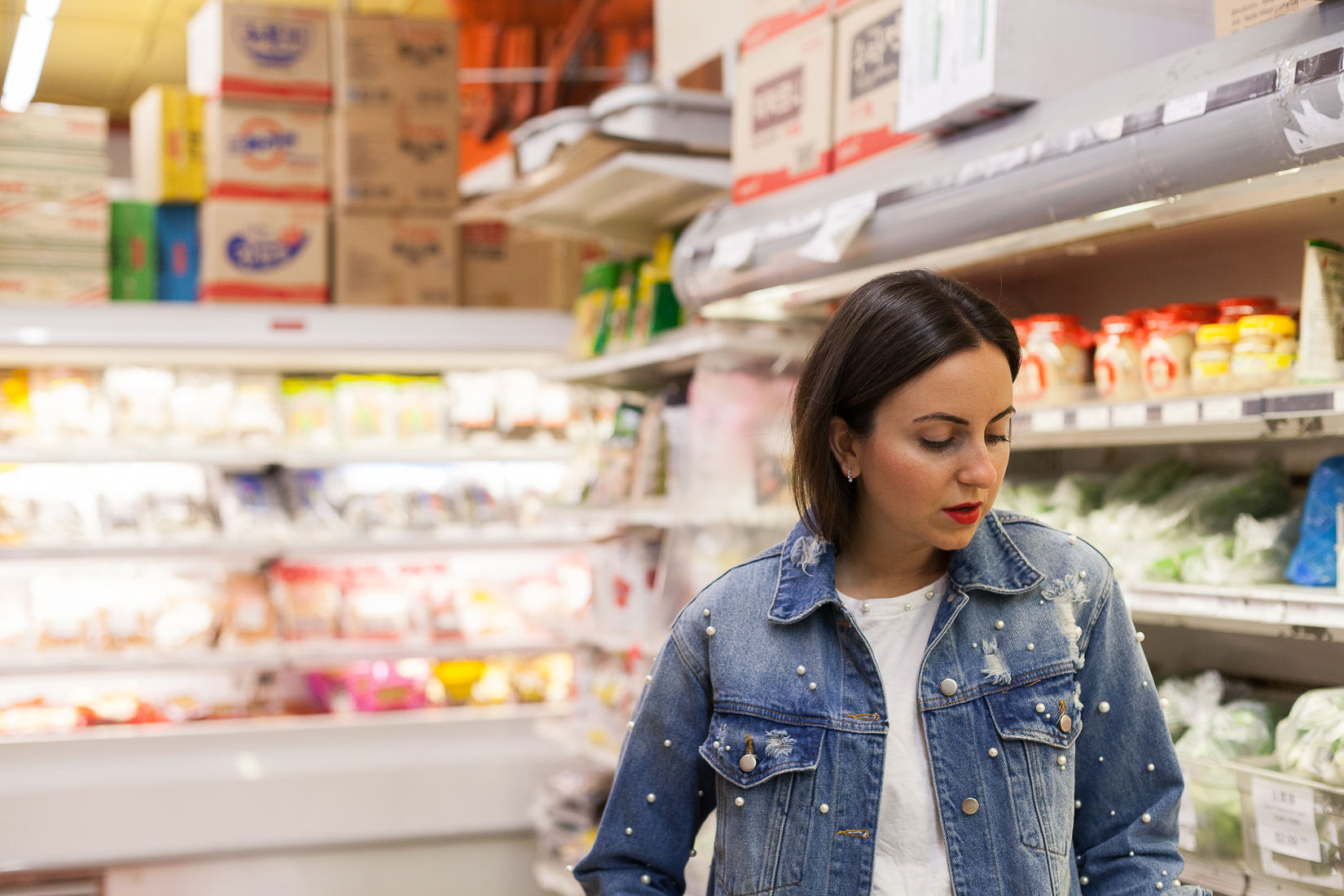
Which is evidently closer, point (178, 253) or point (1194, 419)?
point (1194, 419)

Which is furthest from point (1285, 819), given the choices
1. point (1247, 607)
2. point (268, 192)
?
point (268, 192)

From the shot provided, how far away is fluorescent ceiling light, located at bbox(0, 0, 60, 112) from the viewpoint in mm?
7102

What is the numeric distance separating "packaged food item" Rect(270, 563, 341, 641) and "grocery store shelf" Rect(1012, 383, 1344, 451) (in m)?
3.14

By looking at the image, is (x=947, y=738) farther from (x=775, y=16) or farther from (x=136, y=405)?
(x=136, y=405)

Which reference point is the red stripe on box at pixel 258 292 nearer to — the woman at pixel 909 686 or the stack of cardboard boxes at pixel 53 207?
the stack of cardboard boxes at pixel 53 207

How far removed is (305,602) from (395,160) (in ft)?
5.83

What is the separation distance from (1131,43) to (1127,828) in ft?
4.88

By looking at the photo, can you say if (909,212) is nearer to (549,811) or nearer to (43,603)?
(549,811)

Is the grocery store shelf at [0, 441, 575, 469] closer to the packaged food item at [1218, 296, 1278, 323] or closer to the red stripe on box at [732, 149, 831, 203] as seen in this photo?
the red stripe on box at [732, 149, 831, 203]

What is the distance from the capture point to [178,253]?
4668mm

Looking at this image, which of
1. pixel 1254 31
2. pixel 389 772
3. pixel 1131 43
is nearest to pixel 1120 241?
pixel 1131 43

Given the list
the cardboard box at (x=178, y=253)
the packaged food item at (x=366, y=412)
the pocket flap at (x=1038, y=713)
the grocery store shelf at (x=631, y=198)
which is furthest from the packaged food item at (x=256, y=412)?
the pocket flap at (x=1038, y=713)

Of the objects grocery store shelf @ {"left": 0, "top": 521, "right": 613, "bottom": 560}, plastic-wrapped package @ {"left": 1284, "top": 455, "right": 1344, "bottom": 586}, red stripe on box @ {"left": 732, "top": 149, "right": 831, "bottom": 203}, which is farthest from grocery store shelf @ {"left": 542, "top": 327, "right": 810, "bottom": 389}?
plastic-wrapped package @ {"left": 1284, "top": 455, "right": 1344, "bottom": 586}

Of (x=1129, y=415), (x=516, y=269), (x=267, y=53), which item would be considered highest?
(x=267, y=53)
